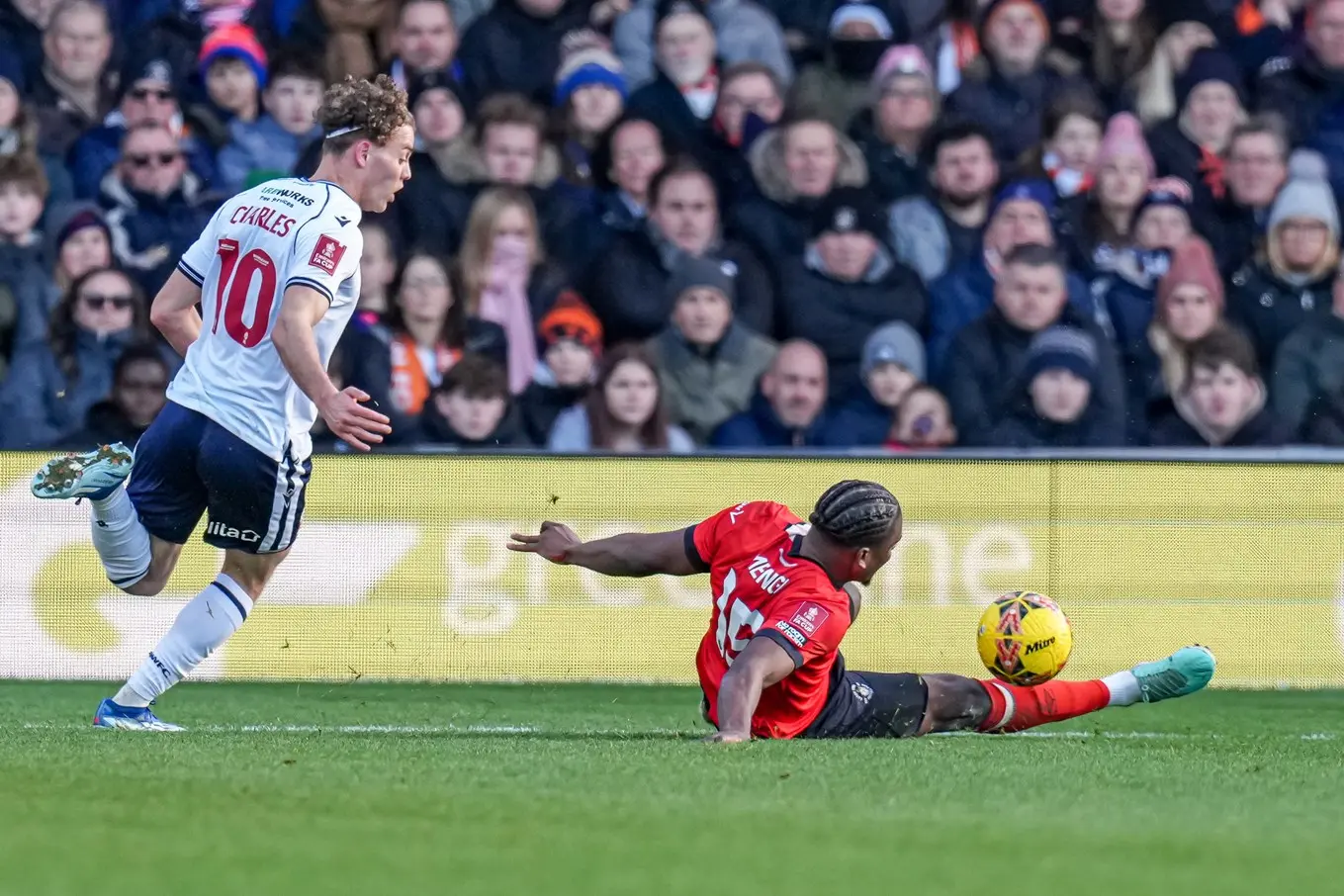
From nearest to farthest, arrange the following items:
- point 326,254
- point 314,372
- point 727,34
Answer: point 314,372
point 326,254
point 727,34

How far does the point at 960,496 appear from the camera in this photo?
943 centimetres

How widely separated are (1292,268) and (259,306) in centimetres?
722

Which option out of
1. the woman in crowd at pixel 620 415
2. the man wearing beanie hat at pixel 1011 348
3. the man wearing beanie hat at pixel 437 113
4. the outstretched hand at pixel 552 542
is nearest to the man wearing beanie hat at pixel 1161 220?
the man wearing beanie hat at pixel 1011 348

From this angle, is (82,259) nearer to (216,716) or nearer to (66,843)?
(216,716)

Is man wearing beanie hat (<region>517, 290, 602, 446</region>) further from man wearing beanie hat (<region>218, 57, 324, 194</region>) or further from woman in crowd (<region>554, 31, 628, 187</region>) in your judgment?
man wearing beanie hat (<region>218, 57, 324, 194</region>)

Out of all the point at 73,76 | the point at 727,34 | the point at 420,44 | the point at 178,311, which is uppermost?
the point at 727,34

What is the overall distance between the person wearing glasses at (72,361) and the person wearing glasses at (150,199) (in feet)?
1.01

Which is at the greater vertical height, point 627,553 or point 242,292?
point 242,292

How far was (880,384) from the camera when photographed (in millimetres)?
11078

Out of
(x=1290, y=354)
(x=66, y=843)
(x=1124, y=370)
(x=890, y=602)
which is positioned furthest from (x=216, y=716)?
(x=1290, y=354)

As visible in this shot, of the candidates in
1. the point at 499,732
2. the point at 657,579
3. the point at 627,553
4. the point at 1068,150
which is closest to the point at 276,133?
the point at 657,579

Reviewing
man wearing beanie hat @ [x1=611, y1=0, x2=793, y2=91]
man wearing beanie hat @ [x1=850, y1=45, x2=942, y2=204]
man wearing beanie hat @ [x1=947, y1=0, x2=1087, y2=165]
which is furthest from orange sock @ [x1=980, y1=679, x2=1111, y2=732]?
man wearing beanie hat @ [x1=611, y1=0, x2=793, y2=91]

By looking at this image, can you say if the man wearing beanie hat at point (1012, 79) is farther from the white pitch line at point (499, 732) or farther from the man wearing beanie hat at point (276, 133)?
the white pitch line at point (499, 732)

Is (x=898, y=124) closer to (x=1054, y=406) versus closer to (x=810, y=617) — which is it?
(x=1054, y=406)
